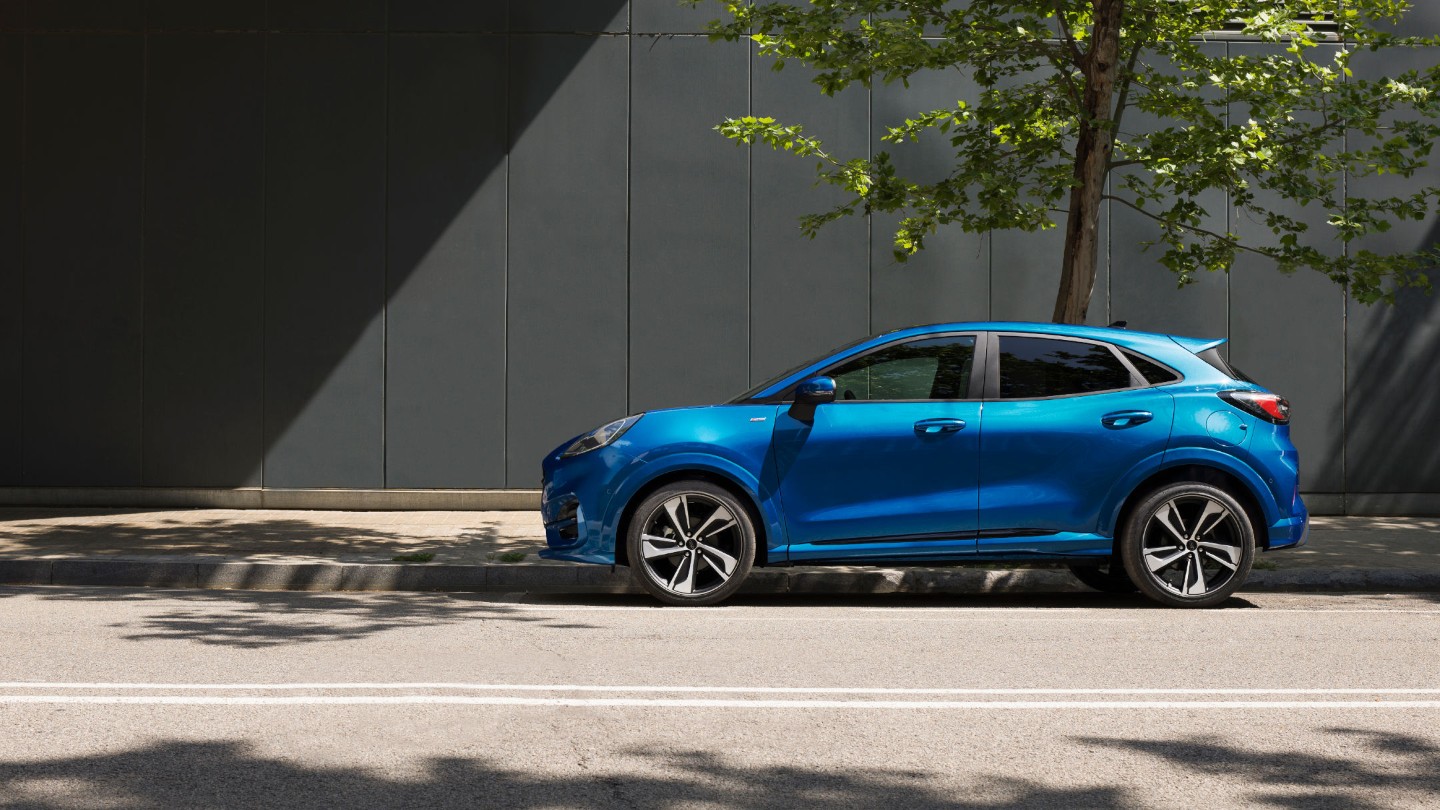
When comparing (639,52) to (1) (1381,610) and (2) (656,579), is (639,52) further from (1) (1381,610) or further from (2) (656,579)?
(1) (1381,610)

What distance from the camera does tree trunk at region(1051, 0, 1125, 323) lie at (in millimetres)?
11102

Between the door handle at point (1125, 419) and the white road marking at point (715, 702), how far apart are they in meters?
2.98

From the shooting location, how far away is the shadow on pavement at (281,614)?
25.3 ft

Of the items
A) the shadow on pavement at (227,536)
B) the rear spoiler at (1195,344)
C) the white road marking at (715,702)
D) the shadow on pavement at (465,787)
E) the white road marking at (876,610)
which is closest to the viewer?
the shadow on pavement at (465,787)

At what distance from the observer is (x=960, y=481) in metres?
8.91

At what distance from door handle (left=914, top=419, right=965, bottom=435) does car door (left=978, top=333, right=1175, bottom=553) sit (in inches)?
6.7

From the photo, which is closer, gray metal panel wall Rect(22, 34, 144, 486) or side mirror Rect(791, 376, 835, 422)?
side mirror Rect(791, 376, 835, 422)

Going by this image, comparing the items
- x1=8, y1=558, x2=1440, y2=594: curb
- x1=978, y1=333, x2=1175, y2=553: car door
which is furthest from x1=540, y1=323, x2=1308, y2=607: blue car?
x1=8, y1=558, x2=1440, y2=594: curb

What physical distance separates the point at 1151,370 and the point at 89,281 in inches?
399

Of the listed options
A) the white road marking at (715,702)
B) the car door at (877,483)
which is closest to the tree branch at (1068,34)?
the car door at (877,483)

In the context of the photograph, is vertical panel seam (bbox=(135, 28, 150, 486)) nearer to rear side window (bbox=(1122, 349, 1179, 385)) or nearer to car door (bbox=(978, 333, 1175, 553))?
car door (bbox=(978, 333, 1175, 553))

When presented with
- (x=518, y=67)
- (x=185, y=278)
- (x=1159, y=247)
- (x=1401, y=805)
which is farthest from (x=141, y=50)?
(x=1401, y=805)

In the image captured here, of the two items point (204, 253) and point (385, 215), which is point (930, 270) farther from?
point (204, 253)

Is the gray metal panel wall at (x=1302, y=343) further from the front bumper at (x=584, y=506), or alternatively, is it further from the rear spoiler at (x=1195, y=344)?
the front bumper at (x=584, y=506)
